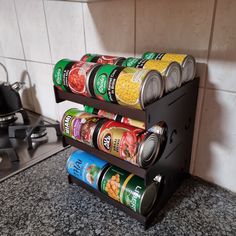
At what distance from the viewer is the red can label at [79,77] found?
0.49 m

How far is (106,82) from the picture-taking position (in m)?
0.45

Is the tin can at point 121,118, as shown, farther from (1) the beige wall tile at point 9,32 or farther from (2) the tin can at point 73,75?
(1) the beige wall tile at point 9,32

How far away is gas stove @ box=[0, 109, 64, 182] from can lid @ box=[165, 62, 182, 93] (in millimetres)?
546

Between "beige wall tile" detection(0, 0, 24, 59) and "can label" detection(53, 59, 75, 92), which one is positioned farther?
"beige wall tile" detection(0, 0, 24, 59)

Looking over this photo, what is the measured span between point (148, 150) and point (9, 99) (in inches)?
30.7

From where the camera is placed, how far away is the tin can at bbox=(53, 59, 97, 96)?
49cm

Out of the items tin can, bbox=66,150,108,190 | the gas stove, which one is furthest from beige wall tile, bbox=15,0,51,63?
tin can, bbox=66,150,108,190

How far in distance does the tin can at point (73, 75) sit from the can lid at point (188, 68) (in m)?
0.21

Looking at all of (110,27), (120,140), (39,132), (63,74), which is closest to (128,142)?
(120,140)

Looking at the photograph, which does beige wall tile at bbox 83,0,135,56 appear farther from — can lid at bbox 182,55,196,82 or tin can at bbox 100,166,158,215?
tin can at bbox 100,166,158,215

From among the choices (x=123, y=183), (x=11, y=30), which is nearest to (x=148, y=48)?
(x=123, y=183)

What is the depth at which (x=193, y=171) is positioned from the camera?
709 millimetres

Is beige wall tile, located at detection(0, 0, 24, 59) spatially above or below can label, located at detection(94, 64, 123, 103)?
above

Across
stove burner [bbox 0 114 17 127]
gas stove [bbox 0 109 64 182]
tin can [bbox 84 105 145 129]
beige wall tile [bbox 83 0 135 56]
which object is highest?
beige wall tile [bbox 83 0 135 56]
